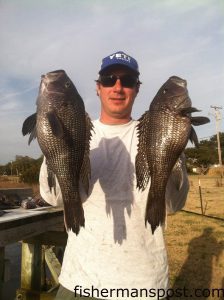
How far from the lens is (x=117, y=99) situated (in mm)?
3324

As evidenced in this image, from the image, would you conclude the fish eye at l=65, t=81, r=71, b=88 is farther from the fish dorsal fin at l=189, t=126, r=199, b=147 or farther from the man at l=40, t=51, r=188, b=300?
the fish dorsal fin at l=189, t=126, r=199, b=147

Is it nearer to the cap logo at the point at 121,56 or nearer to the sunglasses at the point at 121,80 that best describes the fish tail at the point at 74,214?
the sunglasses at the point at 121,80

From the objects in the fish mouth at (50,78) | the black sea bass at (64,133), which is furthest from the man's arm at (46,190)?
the fish mouth at (50,78)

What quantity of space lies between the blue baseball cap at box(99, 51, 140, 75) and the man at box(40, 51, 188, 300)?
0.14 ft

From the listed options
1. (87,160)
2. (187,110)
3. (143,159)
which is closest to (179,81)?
(187,110)

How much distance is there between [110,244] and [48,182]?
709 mm

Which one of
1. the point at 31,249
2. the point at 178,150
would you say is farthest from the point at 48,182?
the point at 31,249

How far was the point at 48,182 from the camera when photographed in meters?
2.93

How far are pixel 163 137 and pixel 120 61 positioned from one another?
3.35 ft

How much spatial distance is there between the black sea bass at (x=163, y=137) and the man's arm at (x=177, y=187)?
0.09 m

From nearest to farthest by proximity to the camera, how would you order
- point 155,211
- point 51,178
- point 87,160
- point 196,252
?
point 155,211, point 87,160, point 51,178, point 196,252

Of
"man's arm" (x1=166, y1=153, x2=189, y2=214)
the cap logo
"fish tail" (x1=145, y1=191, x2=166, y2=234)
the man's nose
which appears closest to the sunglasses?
the man's nose

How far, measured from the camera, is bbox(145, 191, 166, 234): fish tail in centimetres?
263

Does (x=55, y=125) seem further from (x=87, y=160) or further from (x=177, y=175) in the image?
(x=177, y=175)
